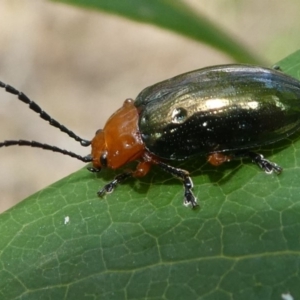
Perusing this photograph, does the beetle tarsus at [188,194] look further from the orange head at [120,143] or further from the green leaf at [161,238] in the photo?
the orange head at [120,143]

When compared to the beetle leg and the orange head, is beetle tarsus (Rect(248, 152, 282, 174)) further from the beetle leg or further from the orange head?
the orange head

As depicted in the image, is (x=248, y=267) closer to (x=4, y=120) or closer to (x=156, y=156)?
(x=156, y=156)

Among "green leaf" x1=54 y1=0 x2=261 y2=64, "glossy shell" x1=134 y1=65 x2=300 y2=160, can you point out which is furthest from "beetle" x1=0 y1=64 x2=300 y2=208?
"green leaf" x1=54 y1=0 x2=261 y2=64

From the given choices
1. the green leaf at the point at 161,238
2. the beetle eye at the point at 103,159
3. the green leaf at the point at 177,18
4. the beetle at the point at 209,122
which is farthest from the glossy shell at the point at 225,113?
the green leaf at the point at 177,18

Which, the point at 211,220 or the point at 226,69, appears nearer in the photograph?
the point at 211,220

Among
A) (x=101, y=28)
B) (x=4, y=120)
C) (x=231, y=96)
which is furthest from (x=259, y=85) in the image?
(x=101, y=28)

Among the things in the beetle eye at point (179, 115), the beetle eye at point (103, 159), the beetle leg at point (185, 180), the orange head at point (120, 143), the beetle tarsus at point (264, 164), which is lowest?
the beetle eye at point (103, 159)

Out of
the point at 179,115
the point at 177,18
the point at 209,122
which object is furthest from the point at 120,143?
the point at 177,18
